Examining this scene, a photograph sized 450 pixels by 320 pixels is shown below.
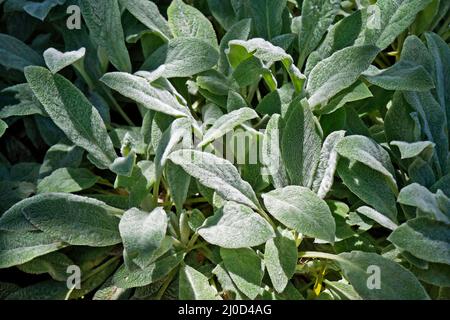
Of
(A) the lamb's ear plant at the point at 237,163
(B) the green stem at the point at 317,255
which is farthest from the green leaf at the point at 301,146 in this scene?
(B) the green stem at the point at 317,255

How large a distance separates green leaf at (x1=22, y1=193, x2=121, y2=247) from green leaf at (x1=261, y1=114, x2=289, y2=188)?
26 cm

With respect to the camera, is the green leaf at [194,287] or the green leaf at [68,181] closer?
the green leaf at [194,287]

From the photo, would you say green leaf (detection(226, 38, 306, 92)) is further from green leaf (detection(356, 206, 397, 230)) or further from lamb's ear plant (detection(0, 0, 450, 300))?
green leaf (detection(356, 206, 397, 230))

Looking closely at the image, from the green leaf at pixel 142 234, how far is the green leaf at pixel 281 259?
0.53 ft

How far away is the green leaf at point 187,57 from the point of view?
1.08 meters

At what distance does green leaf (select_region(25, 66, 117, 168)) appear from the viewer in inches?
41.1

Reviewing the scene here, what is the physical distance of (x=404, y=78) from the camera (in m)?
1.02

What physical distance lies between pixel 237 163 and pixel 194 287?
0.21 m

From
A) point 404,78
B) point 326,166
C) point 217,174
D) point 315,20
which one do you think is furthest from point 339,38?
point 217,174

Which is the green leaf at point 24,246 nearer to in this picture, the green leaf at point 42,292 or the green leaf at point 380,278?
the green leaf at point 42,292

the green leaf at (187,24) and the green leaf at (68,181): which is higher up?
the green leaf at (187,24)

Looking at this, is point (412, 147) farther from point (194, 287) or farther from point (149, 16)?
point (149, 16)

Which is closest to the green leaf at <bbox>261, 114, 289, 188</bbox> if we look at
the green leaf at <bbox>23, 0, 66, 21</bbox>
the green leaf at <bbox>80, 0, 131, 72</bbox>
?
the green leaf at <bbox>80, 0, 131, 72</bbox>

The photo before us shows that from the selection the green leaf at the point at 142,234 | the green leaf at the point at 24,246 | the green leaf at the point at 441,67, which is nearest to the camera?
the green leaf at the point at 142,234
